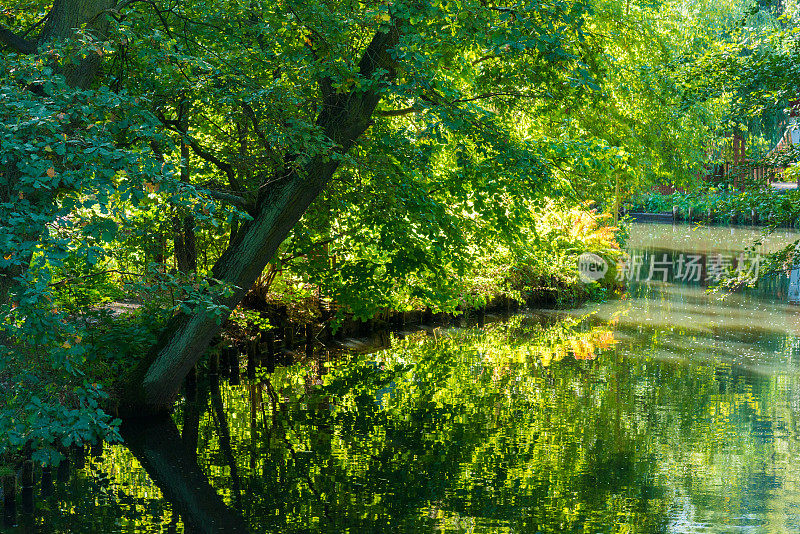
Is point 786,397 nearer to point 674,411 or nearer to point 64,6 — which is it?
point 674,411

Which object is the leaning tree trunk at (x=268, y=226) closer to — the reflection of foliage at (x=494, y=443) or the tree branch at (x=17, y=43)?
the reflection of foliage at (x=494, y=443)

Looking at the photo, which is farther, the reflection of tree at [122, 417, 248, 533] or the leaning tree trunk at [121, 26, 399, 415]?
the leaning tree trunk at [121, 26, 399, 415]

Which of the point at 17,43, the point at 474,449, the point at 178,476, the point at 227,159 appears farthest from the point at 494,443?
the point at 17,43

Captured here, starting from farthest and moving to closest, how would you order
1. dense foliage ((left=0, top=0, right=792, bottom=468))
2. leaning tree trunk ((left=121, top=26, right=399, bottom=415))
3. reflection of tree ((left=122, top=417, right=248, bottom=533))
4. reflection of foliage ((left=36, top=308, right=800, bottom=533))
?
leaning tree trunk ((left=121, top=26, right=399, bottom=415)) → reflection of foliage ((left=36, top=308, right=800, bottom=533)) → reflection of tree ((left=122, top=417, right=248, bottom=533)) → dense foliage ((left=0, top=0, right=792, bottom=468))

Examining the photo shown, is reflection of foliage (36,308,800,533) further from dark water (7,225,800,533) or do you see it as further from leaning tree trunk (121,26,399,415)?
leaning tree trunk (121,26,399,415)

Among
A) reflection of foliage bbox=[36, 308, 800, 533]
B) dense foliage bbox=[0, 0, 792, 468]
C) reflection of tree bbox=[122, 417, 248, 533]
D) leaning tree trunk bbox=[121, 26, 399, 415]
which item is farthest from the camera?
leaning tree trunk bbox=[121, 26, 399, 415]

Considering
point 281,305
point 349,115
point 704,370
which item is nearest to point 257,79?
point 349,115

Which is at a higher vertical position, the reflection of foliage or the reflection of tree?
the reflection of foliage

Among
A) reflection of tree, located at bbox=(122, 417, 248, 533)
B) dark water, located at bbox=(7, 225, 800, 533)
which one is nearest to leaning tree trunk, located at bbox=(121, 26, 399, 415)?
reflection of tree, located at bbox=(122, 417, 248, 533)

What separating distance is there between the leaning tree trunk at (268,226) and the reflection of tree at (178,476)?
0.43 m

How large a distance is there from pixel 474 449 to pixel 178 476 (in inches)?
127

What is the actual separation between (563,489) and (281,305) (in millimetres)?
7753

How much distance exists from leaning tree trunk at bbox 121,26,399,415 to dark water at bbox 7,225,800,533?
2.82ft

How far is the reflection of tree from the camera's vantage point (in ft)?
24.5
